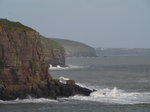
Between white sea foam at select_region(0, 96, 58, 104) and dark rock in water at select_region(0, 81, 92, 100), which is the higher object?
dark rock in water at select_region(0, 81, 92, 100)

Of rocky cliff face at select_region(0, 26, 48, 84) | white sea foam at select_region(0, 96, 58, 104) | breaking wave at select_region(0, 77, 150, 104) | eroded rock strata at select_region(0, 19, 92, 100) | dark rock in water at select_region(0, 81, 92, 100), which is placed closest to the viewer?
white sea foam at select_region(0, 96, 58, 104)

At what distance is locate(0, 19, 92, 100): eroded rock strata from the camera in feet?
225

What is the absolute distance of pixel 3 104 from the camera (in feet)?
210

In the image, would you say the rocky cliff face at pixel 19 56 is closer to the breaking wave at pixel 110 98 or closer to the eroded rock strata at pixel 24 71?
the eroded rock strata at pixel 24 71

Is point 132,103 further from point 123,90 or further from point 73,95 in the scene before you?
point 123,90

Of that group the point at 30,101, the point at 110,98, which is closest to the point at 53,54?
the point at 110,98

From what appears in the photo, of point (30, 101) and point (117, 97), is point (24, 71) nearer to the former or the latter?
point (30, 101)

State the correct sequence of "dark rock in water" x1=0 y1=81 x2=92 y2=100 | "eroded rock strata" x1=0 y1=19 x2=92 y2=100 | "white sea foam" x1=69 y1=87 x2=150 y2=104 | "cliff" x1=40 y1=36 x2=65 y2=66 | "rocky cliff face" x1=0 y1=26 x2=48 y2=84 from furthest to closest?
"cliff" x1=40 y1=36 x2=65 y2=66 → "rocky cliff face" x1=0 y1=26 x2=48 y2=84 → "white sea foam" x1=69 y1=87 x2=150 y2=104 → "eroded rock strata" x1=0 y1=19 x2=92 y2=100 → "dark rock in water" x1=0 y1=81 x2=92 y2=100

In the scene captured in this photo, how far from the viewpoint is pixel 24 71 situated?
7106cm

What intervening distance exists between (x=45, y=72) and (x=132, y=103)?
13344 mm

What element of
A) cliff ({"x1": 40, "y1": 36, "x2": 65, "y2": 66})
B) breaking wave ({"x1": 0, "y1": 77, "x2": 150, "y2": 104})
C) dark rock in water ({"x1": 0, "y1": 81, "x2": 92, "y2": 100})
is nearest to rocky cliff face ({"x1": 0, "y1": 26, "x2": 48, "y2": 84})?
dark rock in water ({"x1": 0, "y1": 81, "x2": 92, "y2": 100})

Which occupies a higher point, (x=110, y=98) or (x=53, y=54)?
(x=53, y=54)

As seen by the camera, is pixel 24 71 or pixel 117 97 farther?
pixel 117 97

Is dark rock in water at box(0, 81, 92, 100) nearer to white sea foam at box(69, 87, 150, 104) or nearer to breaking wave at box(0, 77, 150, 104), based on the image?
breaking wave at box(0, 77, 150, 104)
